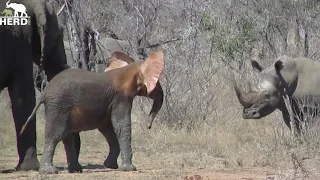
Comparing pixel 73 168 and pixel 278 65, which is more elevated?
pixel 278 65

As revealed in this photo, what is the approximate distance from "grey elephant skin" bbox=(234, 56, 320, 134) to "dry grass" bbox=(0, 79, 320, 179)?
0.36 metres

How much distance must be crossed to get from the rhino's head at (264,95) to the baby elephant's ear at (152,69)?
2.94 metres

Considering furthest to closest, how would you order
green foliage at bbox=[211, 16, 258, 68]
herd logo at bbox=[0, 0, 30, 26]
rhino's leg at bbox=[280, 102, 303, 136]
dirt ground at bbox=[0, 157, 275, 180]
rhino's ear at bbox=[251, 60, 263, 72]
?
green foliage at bbox=[211, 16, 258, 68], rhino's ear at bbox=[251, 60, 263, 72], rhino's leg at bbox=[280, 102, 303, 136], herd logo at bbox=[0, 0, 30, 26], dirt ground at bbox=[0, 157, 275, 180]

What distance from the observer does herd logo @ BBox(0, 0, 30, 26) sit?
33.3ft

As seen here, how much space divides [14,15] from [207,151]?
315 centimetres

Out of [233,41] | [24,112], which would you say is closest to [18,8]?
[24,112]

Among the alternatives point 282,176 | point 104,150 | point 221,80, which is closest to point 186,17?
point 221,80

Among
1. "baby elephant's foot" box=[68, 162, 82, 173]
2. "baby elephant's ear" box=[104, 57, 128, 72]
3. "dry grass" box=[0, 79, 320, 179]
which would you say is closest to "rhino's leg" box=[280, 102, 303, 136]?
"dry grass" box=[0, 79, 320, 179]

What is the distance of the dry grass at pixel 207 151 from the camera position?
9203 mm

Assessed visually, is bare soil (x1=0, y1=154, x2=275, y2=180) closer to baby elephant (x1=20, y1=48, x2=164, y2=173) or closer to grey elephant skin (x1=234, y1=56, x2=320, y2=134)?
baby elephant (x1=20, y1=48, x2=164, y2=173)

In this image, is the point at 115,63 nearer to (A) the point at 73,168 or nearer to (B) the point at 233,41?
(A) the point at 73,168

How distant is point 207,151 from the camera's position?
1165 cm

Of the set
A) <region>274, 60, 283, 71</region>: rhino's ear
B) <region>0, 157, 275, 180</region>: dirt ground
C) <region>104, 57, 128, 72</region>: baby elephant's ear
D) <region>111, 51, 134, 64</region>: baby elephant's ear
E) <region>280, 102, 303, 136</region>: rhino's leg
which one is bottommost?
<region>0, 157, 275, 180</region>: dirt ground

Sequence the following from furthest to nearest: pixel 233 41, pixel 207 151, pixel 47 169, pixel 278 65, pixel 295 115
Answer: pixel 233 41 < pixel 278 65 < pixel 295 115 < pixel 207 151 < pixel 47 169
